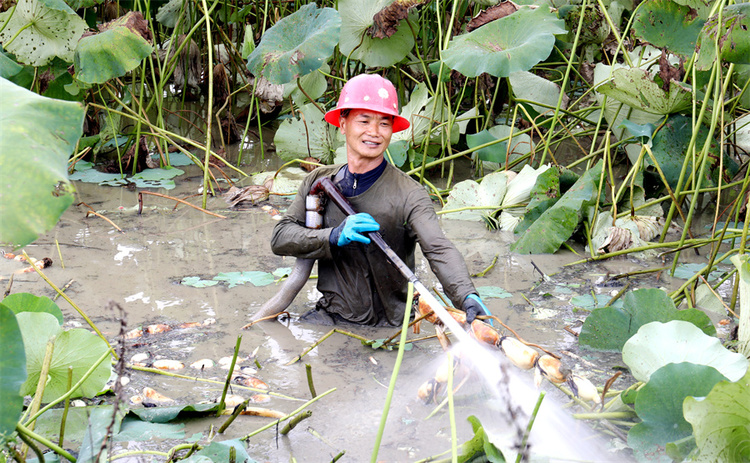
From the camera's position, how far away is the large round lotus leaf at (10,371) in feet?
4.27

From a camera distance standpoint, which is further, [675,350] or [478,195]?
[478,195]

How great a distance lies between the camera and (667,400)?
168cm

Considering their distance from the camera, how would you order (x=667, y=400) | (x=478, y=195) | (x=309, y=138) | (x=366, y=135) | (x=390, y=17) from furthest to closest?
(x=309, y=138), (x=390, y=17), (x=478, y=195), (x=366, y=135), (x=667, y=400)

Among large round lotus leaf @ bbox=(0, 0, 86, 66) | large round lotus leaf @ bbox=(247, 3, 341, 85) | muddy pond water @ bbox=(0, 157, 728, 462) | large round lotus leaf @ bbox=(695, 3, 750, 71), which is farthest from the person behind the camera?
large round lotus leaf @ bbox=(0, 0, 86, 66)

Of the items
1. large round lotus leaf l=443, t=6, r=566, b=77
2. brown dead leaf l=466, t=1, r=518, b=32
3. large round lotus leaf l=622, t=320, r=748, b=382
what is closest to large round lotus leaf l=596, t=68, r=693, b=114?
large round lotus leaf l=443, t=6, r=566, b=77

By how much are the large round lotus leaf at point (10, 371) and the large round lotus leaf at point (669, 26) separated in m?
3.40

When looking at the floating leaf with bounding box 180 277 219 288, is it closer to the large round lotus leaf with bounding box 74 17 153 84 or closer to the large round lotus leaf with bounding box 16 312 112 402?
the large round lotus leaf with bounding box 16 312 112 402

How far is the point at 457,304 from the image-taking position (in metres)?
2.45

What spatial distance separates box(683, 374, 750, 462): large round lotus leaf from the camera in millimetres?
1477

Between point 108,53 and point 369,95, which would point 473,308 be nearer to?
point 369,95

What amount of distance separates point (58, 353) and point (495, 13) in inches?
124

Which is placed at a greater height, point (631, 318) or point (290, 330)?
point (631, 318)

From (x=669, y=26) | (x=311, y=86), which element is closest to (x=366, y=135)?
(x=669, y=26)

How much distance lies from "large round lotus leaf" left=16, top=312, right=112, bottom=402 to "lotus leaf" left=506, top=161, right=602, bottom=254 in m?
2.32
